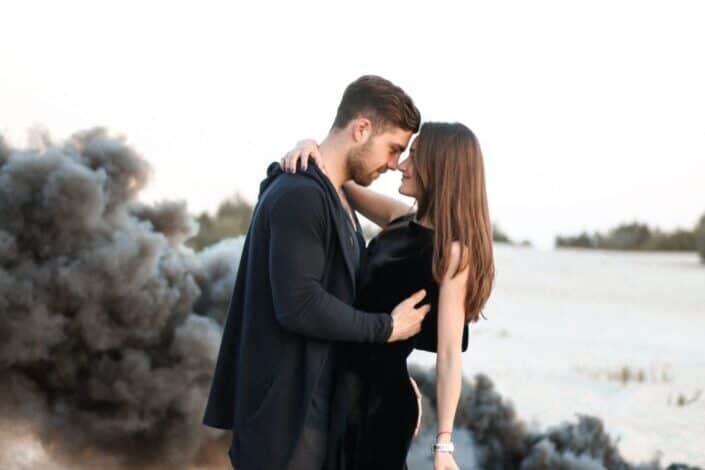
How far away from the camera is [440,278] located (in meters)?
3.16

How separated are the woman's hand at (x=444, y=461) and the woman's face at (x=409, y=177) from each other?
0.85 metres

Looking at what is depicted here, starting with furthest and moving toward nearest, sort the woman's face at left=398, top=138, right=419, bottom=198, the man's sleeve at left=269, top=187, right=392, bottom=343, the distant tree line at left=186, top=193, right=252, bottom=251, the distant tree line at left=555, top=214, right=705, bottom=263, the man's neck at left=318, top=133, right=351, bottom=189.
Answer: the distant tree line at left=555, top=214, right=705, bottom=263 → the distant tree line at left=186, top=193, right=252, bottom=251 → the man's neck at left=318, top=133, right=351, bottom=189 → the woman's face at left=398, top=138, right=419, bottom=198 → the man's sleeve at left=269, top=187, right=392, bottom=343

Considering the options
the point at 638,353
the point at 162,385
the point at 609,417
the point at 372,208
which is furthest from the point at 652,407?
the point at 372,208

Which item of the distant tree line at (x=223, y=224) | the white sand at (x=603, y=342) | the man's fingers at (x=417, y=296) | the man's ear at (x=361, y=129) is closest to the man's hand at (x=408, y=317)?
the man's fingers at (x=417, y=296)

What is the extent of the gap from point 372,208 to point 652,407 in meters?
7.88

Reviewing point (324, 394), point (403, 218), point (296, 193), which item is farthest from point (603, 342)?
point (296, 193)

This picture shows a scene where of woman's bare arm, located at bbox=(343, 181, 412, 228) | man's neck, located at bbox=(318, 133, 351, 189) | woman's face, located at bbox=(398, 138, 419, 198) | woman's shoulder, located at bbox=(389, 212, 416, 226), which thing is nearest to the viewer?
woman's face, located at bbox=(398, 138, 419, 198)

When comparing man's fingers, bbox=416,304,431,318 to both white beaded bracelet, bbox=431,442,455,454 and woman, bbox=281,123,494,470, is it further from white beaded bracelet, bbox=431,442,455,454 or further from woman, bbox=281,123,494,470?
white beaded bracelet, bbox=431,442,455,454

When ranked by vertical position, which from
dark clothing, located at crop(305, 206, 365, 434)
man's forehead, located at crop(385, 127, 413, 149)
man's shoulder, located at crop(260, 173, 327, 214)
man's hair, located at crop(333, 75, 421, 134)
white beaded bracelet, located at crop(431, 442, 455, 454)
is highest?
man's hair, located at crop(333, 75, 421, 134)

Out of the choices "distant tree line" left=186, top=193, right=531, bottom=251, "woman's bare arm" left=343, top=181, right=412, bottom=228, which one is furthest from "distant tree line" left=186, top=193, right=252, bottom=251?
"woman's bare arm" left=343, top=181, right=412, bottom=228

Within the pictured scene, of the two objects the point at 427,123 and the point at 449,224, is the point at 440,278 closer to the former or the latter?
the point at 449,224

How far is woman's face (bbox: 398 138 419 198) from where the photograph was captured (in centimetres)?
325

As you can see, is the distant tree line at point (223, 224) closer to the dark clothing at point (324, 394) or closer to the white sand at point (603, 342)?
the white sand at point (603, 342)

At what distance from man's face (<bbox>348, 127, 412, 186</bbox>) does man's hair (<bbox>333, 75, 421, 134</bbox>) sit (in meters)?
0.03
